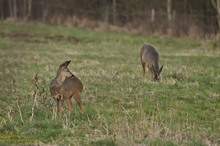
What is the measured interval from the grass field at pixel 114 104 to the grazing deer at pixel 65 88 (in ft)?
0.84

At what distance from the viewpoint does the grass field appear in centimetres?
923

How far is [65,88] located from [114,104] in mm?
1907

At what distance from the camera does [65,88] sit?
10727 mm

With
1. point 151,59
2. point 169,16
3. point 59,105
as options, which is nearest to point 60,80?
point 59,105

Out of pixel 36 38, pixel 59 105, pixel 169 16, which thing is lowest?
pixel 59 105

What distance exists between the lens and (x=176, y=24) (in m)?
36.4

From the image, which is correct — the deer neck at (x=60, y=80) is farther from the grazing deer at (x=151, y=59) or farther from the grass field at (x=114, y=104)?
the grazing deer at (x=151, y=59)

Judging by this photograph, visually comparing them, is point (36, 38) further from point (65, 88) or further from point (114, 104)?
point (65, 88)

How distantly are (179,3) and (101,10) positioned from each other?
7595mm

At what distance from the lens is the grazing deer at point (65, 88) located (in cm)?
1070

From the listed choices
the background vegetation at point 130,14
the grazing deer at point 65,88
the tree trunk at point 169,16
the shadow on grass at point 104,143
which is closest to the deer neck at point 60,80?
the grazing deer at point 65,88

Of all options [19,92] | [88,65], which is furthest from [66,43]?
[19,92]

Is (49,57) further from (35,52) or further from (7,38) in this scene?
(7,38)

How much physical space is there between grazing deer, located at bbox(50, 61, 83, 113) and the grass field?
0.26 m
